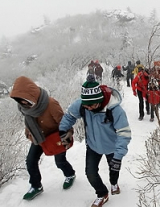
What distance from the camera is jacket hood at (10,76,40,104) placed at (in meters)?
2.82

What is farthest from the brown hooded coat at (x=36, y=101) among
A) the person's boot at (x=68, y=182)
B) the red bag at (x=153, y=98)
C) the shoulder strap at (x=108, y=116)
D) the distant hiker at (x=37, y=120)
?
the red bag at (x=153, y=98)

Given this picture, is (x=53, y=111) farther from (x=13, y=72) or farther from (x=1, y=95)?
(x=13, y=72)

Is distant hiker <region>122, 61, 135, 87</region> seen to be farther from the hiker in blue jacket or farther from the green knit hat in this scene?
the green knit hat

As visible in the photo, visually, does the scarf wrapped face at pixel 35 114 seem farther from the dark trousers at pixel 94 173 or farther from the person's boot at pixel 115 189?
the person's boot at pixel 115 189

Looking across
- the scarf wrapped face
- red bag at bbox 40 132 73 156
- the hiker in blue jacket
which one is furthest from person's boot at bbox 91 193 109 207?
the scarf wrapped face

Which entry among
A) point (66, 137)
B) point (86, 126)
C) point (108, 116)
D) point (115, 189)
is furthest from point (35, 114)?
point (115, 189)

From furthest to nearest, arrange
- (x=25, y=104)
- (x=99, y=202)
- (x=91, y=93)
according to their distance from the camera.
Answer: (x=99, y=202)
(x=25, y=104)
(x=91, y=93)

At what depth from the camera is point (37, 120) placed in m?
3.15

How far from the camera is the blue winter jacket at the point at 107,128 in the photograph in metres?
2.69

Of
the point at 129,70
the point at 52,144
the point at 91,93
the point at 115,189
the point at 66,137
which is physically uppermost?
the point at 91,93

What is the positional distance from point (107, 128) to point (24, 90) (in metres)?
0.92

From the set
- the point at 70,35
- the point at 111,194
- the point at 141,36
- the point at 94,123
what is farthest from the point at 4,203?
the point at 70,35

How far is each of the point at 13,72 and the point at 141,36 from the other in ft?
66.1

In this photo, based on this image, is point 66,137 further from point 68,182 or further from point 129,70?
point 129,70
